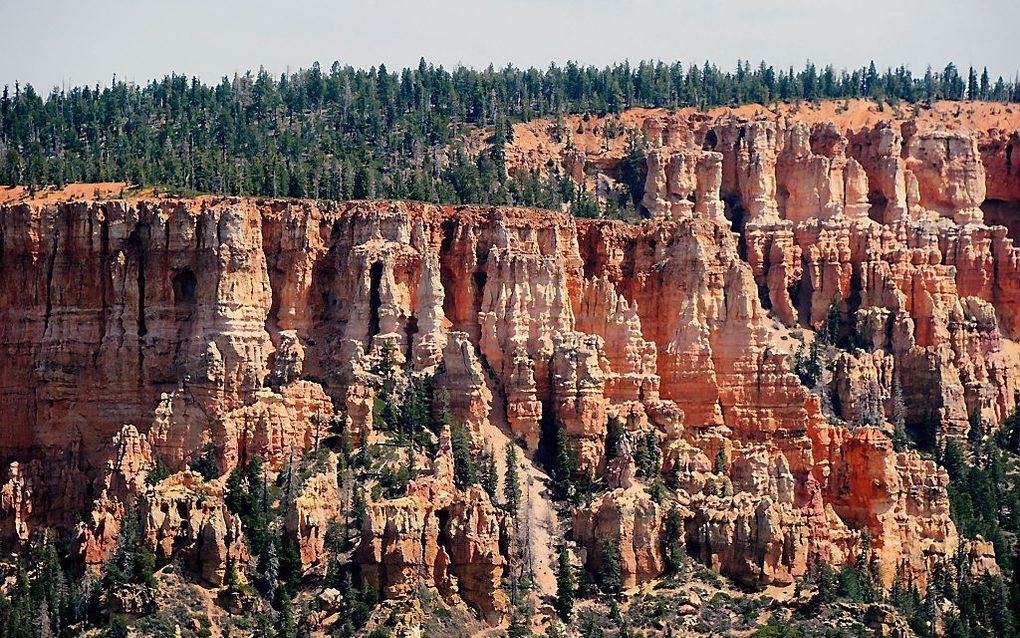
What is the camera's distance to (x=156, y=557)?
11406cm

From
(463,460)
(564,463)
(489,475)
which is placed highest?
(463,460)

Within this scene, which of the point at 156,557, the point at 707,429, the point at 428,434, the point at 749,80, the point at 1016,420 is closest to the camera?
the point at 156,557

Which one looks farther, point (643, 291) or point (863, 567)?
point (643, 291)

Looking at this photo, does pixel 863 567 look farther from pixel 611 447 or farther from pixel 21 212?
pixel 21 212

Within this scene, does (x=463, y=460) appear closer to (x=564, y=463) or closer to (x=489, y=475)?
(x=489, y=475)

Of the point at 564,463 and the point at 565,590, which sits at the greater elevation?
the point at 564,463

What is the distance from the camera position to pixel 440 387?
12525 cm

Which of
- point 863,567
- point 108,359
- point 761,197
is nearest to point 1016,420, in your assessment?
point 761,197

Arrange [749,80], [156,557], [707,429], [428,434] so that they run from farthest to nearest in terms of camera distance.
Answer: [749,80], [707,429], [428,434], [156,557]

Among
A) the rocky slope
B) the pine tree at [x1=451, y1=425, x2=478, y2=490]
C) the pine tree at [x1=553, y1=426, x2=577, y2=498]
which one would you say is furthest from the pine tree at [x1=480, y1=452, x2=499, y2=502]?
the pine tree at [x1=553, y1=426, x2=577, y2=498]

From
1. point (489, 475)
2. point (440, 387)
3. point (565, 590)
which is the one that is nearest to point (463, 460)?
point (489, 475)

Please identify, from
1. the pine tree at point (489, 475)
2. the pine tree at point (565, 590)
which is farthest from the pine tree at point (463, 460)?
the pine tree at point (565, 590)

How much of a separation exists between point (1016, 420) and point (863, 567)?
2777 cm

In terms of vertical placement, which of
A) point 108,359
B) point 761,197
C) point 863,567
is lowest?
point 863,567
